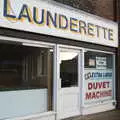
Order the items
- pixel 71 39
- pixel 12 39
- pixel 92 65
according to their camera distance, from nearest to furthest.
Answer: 1. pixel 12 39
2. pixel 71 39
3. pixel 92 65

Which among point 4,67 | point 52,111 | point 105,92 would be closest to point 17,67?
point 4,67

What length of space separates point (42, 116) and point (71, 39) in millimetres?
2706

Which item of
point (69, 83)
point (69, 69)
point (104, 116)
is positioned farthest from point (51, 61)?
point (104, 116)

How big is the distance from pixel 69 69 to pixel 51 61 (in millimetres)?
1010

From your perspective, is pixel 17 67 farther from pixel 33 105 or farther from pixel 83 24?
pixel 83 24

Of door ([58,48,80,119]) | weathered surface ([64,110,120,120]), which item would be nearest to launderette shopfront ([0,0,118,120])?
door ([58,48,80,119])

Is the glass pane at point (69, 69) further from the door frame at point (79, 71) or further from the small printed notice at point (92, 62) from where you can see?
the small printed notice at point (92, 62)

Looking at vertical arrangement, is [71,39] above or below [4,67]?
→ above

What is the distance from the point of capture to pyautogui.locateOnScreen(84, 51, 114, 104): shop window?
1003cm

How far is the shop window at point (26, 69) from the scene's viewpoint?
720cm

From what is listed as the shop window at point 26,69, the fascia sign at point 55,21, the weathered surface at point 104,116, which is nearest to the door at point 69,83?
the weathered surface at point 104,116

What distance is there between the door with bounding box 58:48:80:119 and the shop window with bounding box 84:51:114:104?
1.78 ft

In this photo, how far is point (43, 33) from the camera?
26.0 ft

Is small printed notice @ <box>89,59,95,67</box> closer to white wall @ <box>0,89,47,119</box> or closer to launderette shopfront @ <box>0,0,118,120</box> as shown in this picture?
launderette shopfront @ <box>0,0,118,120</box>
